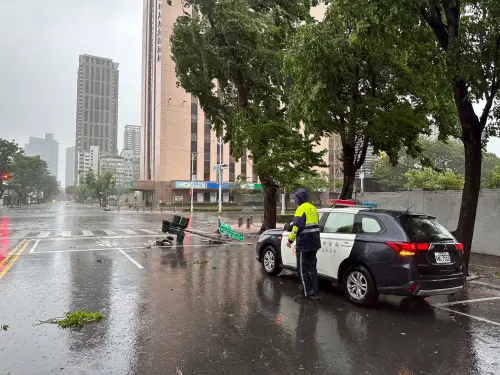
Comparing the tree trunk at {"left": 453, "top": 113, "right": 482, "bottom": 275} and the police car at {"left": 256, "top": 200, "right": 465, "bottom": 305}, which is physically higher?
the tree trunk at {"left": 453, "top": 113, "right": 482, "bottom": 275}

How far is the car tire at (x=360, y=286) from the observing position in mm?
6457

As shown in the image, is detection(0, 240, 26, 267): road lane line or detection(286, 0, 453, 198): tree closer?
detection(286, 0, 453, 198): tree

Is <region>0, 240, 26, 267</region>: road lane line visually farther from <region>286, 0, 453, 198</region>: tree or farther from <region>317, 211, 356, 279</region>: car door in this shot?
<region>286, 0, 453, 198</region>: tree

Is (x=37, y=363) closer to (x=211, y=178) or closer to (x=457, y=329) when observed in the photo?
(x=457, y=329)

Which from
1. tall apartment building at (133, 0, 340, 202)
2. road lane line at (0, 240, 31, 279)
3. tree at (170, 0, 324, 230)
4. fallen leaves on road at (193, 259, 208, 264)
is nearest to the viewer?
road lane line at (0, 240, 31, 279)

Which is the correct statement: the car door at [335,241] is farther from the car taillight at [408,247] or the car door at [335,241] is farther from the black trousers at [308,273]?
the car taillight at [408,247]

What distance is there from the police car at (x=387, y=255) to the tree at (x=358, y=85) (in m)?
4.07

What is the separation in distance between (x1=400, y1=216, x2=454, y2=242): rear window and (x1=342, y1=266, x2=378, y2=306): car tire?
3.14 ft

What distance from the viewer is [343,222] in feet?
24.0

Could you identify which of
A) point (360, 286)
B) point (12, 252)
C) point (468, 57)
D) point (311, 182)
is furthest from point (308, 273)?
point (311, 182)

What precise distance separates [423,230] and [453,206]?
883cm

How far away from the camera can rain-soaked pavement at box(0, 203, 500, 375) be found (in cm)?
→ 434

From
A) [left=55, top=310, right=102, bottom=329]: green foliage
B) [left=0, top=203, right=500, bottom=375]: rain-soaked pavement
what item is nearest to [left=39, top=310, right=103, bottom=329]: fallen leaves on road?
[left=55, top=310, right=102, bottom=329]: green foliage

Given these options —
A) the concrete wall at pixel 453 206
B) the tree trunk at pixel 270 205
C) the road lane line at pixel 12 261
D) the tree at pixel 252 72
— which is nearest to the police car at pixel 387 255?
the concrete wall at pixel 453 206
